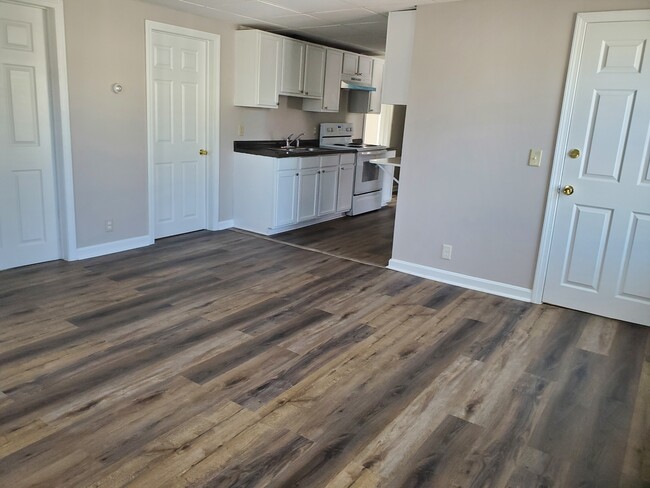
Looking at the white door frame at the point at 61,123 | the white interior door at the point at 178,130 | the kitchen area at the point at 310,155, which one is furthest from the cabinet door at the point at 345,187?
the white door frame at the point at 61,123

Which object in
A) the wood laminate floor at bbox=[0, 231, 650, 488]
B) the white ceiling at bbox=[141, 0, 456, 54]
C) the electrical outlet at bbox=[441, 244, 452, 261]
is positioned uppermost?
the white ceiling at bbox=[141, 0, 456, 54]

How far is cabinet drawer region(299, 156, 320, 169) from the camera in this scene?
592 cm

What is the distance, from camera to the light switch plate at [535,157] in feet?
12.6

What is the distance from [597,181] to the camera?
3.69 metres

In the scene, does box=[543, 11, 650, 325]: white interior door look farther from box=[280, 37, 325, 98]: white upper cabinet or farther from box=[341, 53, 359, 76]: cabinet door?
box=[341, 53, 359, 76]: cabinet door

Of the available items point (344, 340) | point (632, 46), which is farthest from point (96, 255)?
point (632, 46)

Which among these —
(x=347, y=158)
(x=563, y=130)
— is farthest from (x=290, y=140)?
(x=563, y=130)

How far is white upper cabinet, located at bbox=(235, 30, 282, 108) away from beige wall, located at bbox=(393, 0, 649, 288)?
6.46 ft

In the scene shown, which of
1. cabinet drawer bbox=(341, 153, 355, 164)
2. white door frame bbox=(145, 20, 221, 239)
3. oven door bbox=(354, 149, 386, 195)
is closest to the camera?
white door frame bbox=(145, 20, 221, 239)

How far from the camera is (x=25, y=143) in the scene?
409 centimetres

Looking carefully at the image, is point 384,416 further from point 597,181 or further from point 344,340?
point 597,181

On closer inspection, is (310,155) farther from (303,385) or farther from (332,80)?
(303,385)

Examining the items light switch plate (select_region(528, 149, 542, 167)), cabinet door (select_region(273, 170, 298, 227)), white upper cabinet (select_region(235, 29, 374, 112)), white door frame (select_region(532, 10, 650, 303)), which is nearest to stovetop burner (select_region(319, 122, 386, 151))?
white upper cabinet (select_region(235, 29, 374, 112))

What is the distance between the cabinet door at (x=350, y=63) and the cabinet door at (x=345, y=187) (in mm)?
1300
